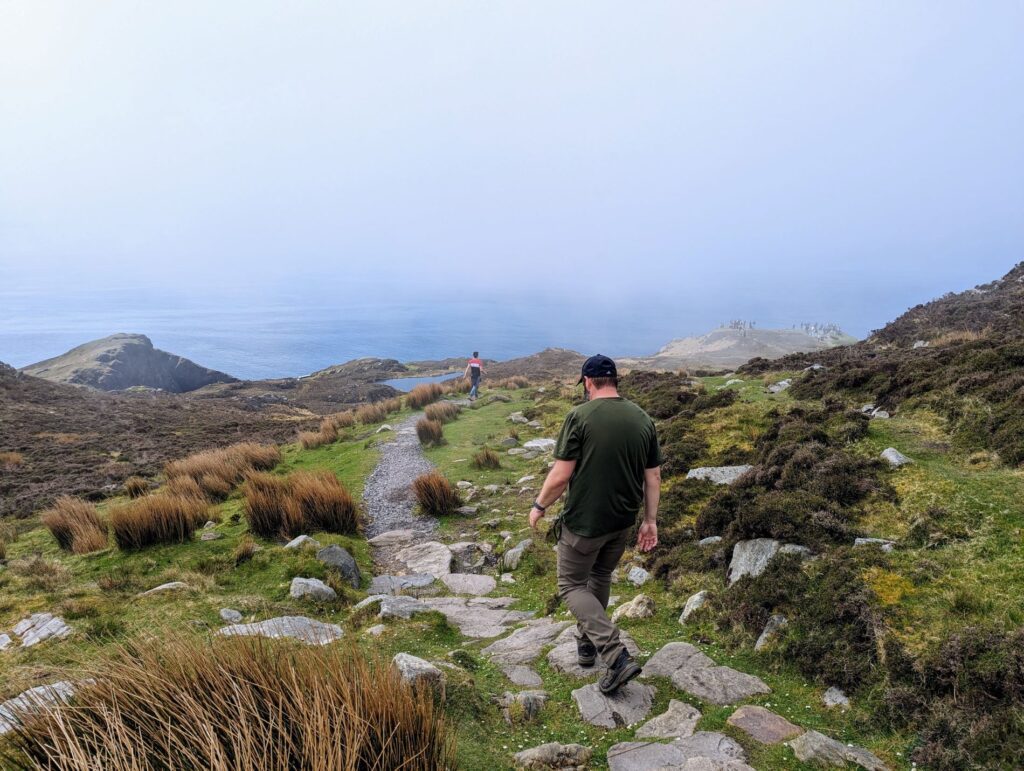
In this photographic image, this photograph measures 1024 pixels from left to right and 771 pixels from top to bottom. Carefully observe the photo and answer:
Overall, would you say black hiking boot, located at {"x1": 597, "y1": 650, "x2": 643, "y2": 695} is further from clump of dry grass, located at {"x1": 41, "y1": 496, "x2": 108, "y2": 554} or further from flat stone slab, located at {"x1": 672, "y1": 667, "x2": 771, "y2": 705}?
clump of dry grass, located at {"x1": 41, "y1": 496, "x2": 108, "y2": 554}

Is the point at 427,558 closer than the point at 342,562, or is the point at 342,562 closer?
the point at 342,562

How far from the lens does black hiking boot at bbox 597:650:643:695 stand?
394 centimetres

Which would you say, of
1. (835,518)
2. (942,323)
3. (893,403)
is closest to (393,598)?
(835,518)

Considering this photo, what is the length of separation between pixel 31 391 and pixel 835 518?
1742 inches

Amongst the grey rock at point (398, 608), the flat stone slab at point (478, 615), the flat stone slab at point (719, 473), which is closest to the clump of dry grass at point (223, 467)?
the flat stone slab at point (478, 615)

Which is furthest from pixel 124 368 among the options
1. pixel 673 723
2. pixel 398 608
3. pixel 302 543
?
pixel 673 723

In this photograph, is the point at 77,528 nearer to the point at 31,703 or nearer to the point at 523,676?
the point at 31,703

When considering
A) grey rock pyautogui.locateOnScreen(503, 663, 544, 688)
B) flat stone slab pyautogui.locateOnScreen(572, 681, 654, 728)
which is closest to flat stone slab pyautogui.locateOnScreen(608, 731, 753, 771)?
flat stone slab pyautogui.locateOnScreen(572, 681, 654, 728)

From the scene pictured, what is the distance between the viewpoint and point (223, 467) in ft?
45.2

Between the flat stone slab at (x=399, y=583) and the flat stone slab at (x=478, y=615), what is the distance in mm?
532

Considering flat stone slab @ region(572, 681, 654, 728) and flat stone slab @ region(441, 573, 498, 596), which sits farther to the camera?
Answer: flat stone slab @ region(441, 573, 498, 596)

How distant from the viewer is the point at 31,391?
32844 mm

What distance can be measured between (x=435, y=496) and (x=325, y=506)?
2.38m

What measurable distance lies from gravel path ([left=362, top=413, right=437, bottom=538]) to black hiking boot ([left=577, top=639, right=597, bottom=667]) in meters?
6.06
